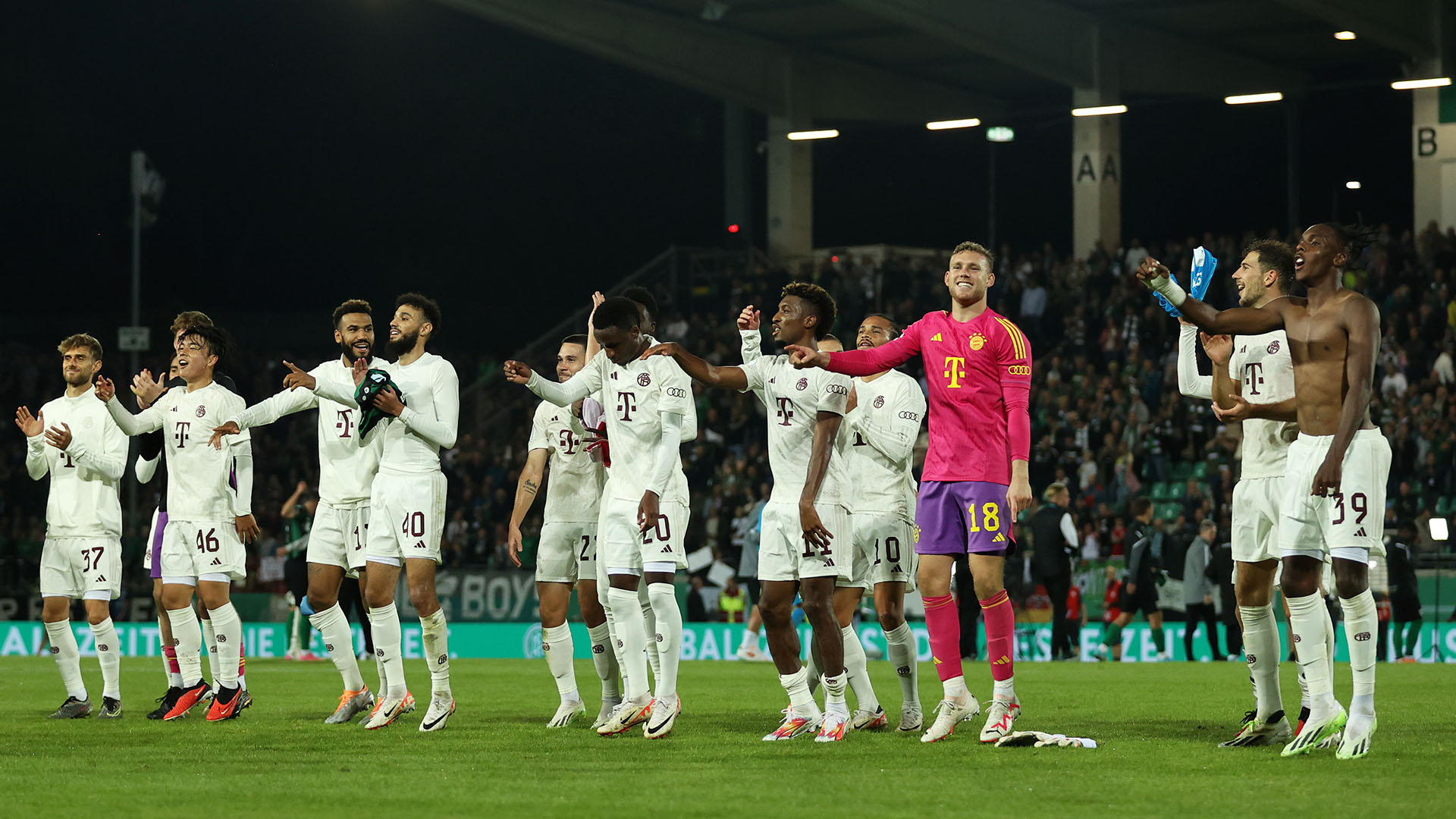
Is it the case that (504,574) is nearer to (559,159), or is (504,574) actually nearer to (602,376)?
(602,376)

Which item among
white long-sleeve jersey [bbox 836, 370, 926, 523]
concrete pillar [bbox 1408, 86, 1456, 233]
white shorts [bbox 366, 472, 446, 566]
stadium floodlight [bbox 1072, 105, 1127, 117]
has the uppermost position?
stadium floodlight [bbox 1072, 105, 1127, 117]

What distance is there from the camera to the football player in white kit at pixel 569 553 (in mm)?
10500

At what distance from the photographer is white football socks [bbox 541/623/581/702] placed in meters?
10.5

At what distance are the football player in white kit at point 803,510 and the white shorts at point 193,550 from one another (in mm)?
3565

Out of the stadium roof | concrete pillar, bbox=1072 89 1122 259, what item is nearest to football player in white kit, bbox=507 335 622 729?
the stadium roof

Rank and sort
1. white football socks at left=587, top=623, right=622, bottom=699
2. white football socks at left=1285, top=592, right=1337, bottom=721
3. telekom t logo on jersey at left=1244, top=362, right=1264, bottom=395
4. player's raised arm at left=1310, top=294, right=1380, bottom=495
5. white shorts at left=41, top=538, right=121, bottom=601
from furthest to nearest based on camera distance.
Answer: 1. white shorts at left=41, top=538, right=121, bottom=601
2. white football socks at left=587, top=623, right=622, bottom=699
3. telekom t logo on jersey at left=1244, top=362, right=1264, bottom=395
4. white football socks at left=1285, top=592, right=1337, bottom=721
5. player's raised arm at left=1310, top=294, right=1380, bottom=495

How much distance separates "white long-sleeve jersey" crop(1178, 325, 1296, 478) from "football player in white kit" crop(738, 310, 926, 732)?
6.21 feet

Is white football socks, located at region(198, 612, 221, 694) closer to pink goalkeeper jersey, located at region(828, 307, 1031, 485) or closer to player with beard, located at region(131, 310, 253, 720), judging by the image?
player with beard, located at region(131, 310, 253, 720)

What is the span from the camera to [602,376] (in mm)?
9672

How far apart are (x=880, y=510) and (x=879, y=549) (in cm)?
24

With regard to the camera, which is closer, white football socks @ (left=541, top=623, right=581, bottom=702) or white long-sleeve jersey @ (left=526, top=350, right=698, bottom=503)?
white long-sleeve jersey @ (left=526, top=350, right=698, bottom=503)

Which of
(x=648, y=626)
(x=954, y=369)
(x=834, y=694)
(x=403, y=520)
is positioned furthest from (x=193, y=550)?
(x=954, y=369)

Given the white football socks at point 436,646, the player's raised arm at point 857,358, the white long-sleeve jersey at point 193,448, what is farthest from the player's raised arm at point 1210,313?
the white long-sleeve jersey at point 193,448

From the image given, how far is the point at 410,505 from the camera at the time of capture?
991 centimetres
